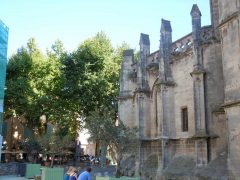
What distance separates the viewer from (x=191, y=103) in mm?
18750

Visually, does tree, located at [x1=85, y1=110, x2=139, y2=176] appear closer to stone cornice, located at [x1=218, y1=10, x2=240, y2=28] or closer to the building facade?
stone cornice, located at [x1=218, y1=10, x2=240, y2=28]

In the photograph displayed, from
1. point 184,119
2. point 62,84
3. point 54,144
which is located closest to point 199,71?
point 184,119

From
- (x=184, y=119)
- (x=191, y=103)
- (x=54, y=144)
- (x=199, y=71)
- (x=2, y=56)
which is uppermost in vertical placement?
(x=2, y=56)

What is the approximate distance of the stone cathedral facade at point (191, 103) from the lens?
46.1ft

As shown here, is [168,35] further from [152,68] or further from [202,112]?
[202,112]

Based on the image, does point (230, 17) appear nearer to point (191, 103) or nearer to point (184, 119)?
point (191, 103)

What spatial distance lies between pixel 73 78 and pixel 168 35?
589 inches

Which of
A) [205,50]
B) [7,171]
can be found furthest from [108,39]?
[205,50]

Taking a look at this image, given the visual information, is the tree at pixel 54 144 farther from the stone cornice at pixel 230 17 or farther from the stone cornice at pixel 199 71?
A: the stone cornice at pixel 230 17

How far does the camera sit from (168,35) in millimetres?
20906

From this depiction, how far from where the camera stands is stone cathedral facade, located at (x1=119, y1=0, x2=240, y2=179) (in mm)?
14047

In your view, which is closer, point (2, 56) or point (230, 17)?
point (230, 17)

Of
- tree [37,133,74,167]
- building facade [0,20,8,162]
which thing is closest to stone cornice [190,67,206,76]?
tree [37,133,74,167]

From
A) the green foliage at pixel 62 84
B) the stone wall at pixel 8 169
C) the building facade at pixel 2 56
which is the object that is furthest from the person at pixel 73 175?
the green foliage at pixel 62 84
